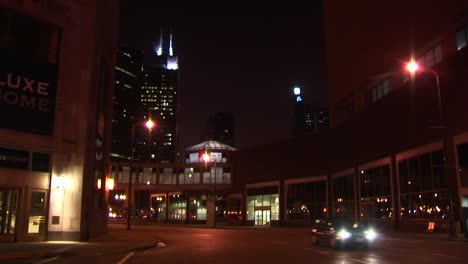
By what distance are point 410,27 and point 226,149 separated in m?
64.7

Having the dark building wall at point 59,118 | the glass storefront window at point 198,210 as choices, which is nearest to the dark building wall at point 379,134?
the glass storefront window at point 198,210

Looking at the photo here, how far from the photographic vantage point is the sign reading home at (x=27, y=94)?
25513 millimetres

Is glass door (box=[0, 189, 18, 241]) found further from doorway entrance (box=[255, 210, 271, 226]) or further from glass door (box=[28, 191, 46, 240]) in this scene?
doorway entrance (box=[255, 210, 271, 226])

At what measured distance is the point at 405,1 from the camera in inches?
2146

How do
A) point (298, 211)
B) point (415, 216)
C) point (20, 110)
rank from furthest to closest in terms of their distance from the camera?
point (298, 211)
point (415, 216)
point (20, 110)

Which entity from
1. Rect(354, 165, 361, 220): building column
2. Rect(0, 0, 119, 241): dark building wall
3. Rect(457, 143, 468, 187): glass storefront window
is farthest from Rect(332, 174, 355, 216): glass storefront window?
Rect(0, 0, 119, 241): dark building wall

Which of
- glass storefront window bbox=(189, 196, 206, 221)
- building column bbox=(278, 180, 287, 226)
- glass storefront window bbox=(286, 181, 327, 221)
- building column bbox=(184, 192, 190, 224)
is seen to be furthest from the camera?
glass storefront window bbox=(189, 196, 206, 221)

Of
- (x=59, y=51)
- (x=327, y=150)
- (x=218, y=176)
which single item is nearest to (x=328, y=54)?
(x=327, y=150)

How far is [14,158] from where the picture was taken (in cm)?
2594

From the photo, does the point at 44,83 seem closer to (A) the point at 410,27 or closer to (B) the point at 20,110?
(B) the point at 20,110

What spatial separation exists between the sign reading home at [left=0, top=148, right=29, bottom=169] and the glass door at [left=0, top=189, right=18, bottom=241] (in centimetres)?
131

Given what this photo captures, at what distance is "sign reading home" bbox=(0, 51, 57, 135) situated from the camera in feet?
83.7

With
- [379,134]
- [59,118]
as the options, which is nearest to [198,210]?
[379,134]

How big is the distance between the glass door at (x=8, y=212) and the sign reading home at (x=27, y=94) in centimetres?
332
